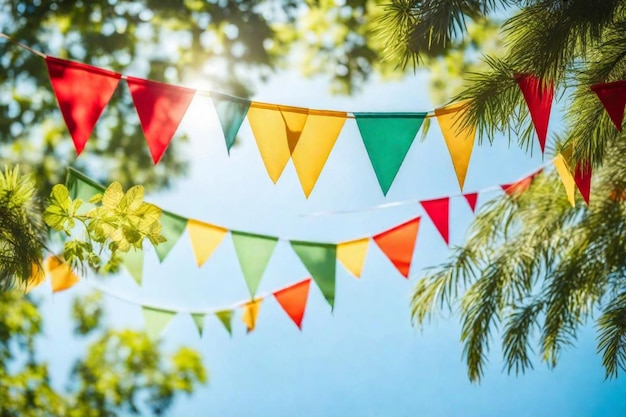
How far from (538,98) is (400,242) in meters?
1.14

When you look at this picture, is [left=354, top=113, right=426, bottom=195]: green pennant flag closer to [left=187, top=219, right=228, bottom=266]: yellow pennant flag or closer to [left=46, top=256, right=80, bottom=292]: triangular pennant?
[left=187, top=219, right=228, bottom=266]: yellow pennant flag

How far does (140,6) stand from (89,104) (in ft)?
9.54

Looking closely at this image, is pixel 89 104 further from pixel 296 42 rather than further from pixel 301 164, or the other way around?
pixel 296 42

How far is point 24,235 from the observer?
4.33 feet

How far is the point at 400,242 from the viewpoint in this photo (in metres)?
2.44

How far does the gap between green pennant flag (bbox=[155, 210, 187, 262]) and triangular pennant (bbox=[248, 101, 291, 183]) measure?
2.41ft

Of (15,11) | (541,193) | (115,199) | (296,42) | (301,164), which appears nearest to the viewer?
(115,199)

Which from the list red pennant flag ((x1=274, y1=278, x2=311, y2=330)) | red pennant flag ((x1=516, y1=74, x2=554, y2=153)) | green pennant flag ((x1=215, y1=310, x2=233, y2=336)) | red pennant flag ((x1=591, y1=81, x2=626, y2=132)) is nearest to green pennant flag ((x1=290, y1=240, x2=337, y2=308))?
red pennant flag ((x1=274, y1=278, x2=311, y2=330))

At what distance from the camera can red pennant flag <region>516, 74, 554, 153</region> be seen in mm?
1318

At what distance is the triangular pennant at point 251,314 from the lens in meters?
2.62

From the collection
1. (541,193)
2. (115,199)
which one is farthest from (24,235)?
(541,193)

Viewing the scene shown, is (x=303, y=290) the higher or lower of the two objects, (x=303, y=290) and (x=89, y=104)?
the lower

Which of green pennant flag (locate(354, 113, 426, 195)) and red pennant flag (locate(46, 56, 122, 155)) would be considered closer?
red pennant flag (locate(46, 56, 122, 155))

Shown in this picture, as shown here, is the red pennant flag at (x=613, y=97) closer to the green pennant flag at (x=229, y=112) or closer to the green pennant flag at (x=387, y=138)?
the green pennant flag at (x=387, y=138)
